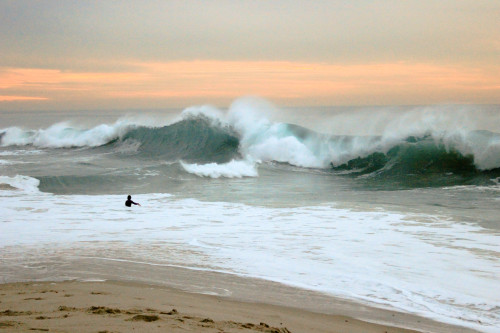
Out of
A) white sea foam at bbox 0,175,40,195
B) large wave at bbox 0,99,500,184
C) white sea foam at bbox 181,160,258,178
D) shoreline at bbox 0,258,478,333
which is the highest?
large wave at bbox 0,99,500,184

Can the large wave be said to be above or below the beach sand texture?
above

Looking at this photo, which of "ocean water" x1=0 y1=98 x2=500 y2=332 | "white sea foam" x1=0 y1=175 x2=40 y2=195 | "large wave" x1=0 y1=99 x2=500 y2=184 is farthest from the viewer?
"large wave" x1=0 y1=99 x2=500 y2=184

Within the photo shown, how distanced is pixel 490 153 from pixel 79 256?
14.9m

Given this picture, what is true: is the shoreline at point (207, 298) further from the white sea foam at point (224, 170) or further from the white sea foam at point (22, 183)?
the white sea foam at point (224, 170)

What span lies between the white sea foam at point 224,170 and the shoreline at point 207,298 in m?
11.8

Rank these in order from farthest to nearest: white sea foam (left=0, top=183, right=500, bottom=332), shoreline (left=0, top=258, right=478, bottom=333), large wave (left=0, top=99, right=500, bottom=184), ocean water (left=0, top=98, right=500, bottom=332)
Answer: large wave (left=0, top=99, right=500, bottom=184) → ocean water (left=0, top=98, right=500, bottom=332) → white sea foam (left=0, top=183, right=500, bottom=332) → shoreline (left=0, top=258, right=478, bottom=333)

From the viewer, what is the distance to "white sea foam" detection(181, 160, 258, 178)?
18.1 meters

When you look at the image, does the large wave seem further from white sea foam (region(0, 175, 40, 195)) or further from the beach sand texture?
the beach sand texture

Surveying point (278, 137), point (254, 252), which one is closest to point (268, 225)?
point (254, 252)

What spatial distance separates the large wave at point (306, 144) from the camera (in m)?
17.8

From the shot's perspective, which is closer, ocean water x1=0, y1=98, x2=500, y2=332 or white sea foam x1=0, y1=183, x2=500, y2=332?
white sea foam x1=0, y1=183, x2=500, y2=332

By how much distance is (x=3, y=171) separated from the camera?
57.8 ft

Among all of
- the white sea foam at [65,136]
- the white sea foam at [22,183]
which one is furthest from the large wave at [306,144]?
the white sea foam at [22,183]

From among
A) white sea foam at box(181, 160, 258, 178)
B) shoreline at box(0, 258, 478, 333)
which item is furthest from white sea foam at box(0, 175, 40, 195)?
shoreline at box(0, 258, 478, 333)
